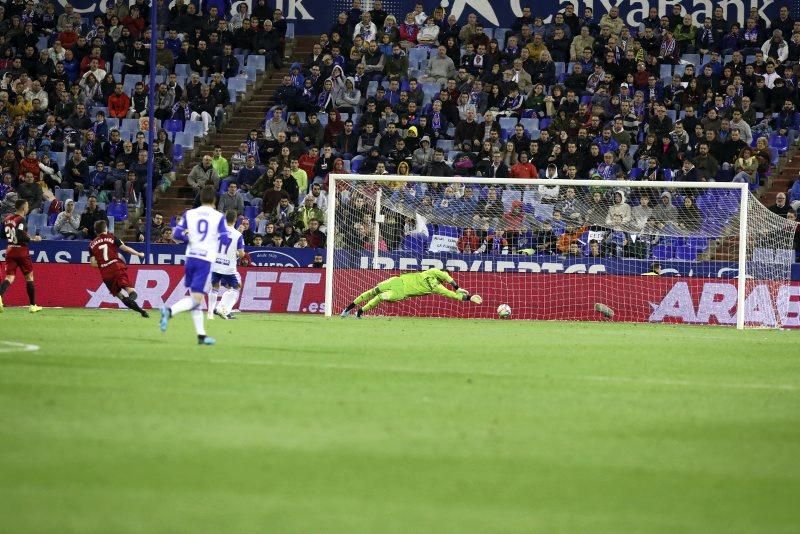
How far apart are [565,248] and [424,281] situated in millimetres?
3991

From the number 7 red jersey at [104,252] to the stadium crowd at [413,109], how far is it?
194 inches

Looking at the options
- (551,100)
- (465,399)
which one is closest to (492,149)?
(551,100)

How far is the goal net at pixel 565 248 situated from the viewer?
84.8 ft

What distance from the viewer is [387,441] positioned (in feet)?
27.8

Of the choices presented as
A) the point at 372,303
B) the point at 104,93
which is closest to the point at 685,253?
the point at 372,303

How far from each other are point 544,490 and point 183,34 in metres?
29.3

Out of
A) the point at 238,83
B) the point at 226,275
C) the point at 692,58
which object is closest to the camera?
the point at 226,275

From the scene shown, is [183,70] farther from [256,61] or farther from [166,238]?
[166,238]

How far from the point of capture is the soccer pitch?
638 centimetres

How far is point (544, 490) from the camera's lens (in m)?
7.06

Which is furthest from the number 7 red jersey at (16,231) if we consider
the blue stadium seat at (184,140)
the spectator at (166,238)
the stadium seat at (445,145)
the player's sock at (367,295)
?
the stadium seat at (445,145)

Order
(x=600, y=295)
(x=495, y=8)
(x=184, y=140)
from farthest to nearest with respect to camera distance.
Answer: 1. (x=495, y=8)
2. (x=184, y=140)
3. (x=600, y=295)

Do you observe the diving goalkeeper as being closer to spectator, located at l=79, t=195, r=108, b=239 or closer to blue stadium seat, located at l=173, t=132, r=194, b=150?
spectator, located at l=79, t=195, r=108, b=239

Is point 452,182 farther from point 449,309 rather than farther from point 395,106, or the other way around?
point 395,106
